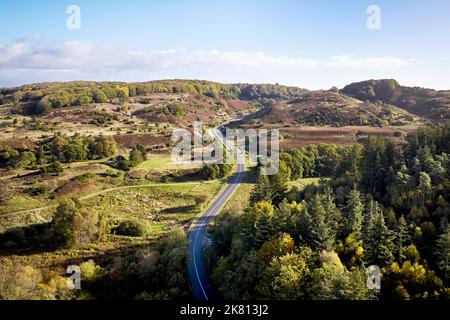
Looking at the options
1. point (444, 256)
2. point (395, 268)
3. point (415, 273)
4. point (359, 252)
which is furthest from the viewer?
point (359, 252)

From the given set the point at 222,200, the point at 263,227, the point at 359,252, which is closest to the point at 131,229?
the point at 222,200

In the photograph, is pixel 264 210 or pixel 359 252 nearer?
pixel 359 252

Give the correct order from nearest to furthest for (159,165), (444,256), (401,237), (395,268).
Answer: (395,268) < (444,256) < (401,237) < (159,165)

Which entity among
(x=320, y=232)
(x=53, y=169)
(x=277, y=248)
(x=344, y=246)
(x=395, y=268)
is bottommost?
(x=395, y=268)

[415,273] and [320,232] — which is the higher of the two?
[320,232]

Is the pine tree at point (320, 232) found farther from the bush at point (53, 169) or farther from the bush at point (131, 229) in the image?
the bush at point (53, 169)

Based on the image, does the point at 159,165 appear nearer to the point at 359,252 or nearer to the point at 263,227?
the point at 263,227

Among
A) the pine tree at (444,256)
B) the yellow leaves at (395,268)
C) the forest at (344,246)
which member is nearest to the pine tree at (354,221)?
the forest at (344,246)
